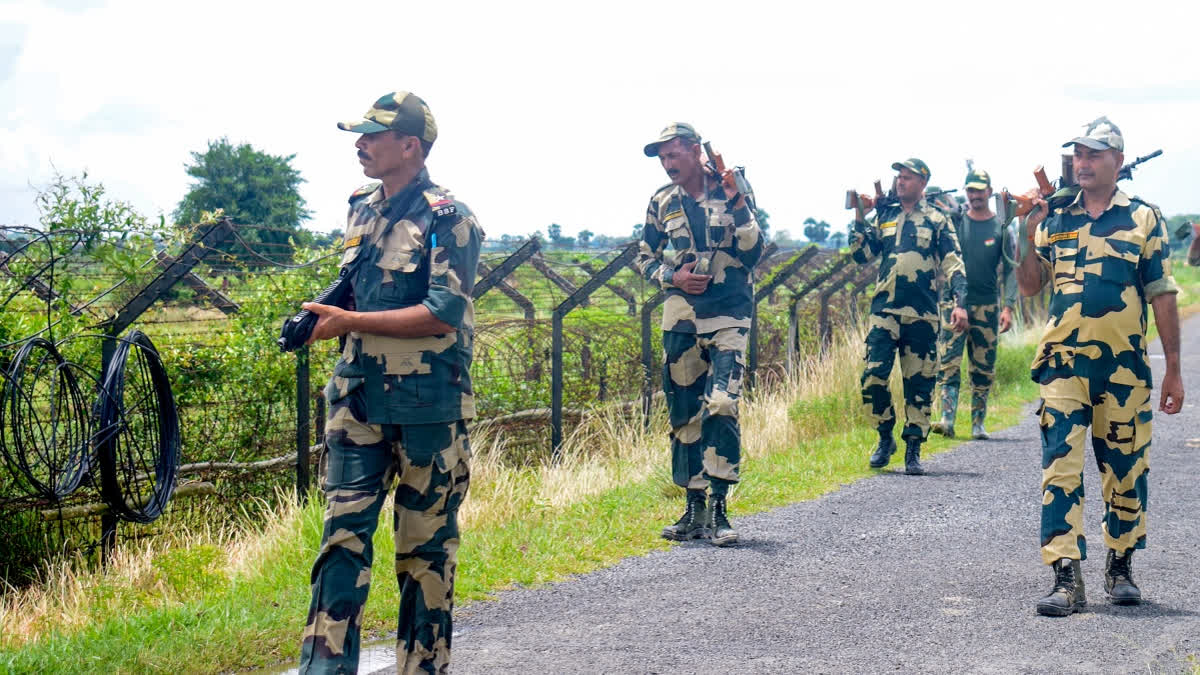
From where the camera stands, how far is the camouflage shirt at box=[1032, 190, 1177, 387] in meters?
5.77

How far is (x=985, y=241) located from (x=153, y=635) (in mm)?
8425

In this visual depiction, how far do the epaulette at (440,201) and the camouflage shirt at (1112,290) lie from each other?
Result: 118 inches

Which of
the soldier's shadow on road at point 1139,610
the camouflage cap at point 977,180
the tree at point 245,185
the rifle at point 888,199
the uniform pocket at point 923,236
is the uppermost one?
the tree at point 245,185

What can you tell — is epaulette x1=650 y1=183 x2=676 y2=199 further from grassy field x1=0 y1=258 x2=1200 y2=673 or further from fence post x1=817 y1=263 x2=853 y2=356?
fence post x1=817 y1=263 x2=853 y2=356

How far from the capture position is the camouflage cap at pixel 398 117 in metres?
4.40

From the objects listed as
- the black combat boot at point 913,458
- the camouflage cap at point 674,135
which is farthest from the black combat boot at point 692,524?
the black combat boot at point 913,458

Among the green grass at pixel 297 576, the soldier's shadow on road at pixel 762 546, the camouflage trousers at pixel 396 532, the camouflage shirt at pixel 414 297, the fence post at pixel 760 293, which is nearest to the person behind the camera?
the camouflage trousers at pixel 396 532

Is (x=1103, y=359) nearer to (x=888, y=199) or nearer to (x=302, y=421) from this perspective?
(x=888, y=199)

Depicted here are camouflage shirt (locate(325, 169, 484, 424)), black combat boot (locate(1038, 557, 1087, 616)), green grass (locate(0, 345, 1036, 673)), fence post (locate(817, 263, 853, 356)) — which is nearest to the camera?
camouflage shirt (locate(325, 169, 484, 424))

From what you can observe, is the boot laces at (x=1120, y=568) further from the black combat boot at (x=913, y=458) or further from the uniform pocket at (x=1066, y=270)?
the black combat boot at (x=913, y=458)

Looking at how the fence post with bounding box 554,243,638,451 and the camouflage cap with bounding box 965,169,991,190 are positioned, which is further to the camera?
the camouflage cap with bounding box 965,169,991,190

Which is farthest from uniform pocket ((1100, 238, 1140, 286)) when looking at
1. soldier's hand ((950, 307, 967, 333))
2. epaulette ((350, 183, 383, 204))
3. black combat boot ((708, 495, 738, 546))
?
soldier's hand ((950, 307, 967, 333))

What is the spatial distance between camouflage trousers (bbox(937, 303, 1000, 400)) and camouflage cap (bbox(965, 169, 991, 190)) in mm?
1063

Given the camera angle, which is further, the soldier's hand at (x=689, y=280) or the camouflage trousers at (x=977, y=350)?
the camouflage trousers at (x=977, y=350)
